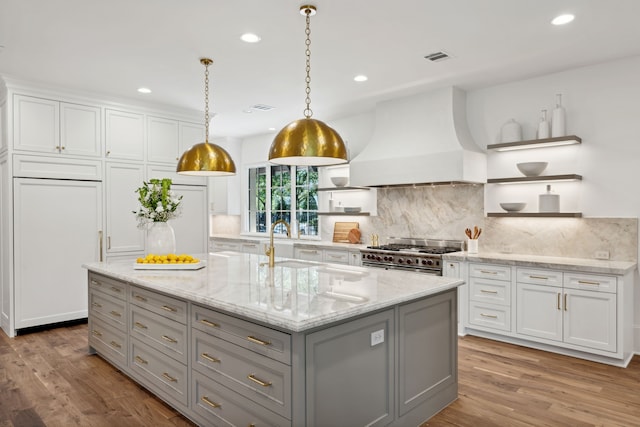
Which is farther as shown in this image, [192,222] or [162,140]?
[192,222]

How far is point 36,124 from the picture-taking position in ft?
15.2

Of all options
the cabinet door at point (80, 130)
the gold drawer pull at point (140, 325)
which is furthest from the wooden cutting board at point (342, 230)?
the gold drawer pull at point (140, 325)

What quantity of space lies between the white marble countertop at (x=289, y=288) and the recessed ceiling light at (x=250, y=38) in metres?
1.84

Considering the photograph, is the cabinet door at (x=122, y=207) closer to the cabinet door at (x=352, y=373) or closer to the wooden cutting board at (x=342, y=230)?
the wooden cutting board at (x=342, y=230)

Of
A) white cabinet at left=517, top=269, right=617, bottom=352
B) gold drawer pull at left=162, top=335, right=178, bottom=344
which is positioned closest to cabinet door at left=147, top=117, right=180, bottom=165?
gold drawer pull at left=162, top=335, right=178, bottom=344

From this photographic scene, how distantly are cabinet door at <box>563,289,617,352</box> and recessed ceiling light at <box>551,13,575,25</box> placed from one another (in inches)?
87.1

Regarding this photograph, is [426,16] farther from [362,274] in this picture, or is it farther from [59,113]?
[59,113]

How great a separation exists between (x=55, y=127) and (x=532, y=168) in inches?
203

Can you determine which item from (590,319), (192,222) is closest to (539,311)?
(590,319)

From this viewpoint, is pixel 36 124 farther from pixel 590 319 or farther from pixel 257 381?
pixel 590 319

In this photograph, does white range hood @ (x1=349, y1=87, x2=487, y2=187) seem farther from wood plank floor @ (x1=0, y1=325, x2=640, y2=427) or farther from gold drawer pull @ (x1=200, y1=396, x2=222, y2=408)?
gold drawer pull @ (x1=200, y1=396, x2=222, y2=408)

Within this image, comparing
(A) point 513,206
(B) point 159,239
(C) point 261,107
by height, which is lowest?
(B) point 159,239

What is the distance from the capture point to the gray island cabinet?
199 cm

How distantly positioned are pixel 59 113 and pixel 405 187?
4.19 meters
